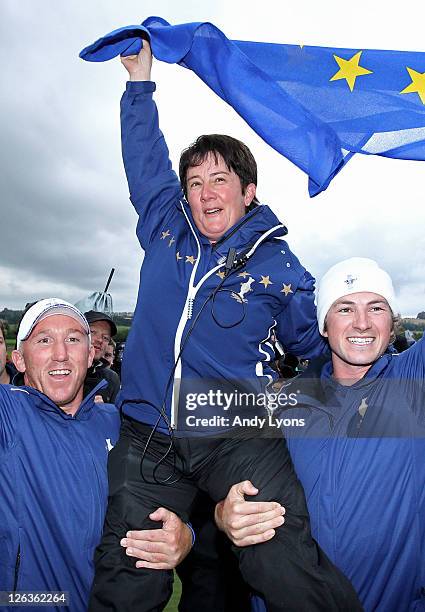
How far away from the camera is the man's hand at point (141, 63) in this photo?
3.20 metres

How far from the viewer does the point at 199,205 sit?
10.0 feet

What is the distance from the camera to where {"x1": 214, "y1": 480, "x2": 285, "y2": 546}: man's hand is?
225 cm

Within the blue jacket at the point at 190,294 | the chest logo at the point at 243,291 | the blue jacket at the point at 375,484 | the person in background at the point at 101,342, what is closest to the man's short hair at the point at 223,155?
the blue jacket at the point at 190,294

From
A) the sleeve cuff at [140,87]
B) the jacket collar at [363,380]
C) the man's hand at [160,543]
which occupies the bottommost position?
the man's hand at [160,543]

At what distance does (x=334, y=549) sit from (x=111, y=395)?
278cm

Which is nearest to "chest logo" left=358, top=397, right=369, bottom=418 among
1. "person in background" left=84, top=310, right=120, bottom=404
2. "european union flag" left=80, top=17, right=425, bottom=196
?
"european union flag" left=80, top=17, right=425, bottom=196

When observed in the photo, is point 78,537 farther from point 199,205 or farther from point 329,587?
point 199,205

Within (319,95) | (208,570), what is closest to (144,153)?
(319,95)

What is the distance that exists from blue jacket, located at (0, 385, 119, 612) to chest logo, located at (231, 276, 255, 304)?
1.01 meters

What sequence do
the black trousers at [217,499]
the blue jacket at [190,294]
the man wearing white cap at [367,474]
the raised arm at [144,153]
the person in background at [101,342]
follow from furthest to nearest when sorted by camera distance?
1. the person in background at [101,342]
2. the raised arm at [144,153]
3. the blue jacket at [190,294]
4. the man wearing white cap at [367,474]
5. the black trousers at [217,499]

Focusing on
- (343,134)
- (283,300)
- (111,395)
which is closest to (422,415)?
(283,300)

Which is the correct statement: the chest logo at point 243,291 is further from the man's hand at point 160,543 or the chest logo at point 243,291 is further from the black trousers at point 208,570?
the black trousers at point 208,570

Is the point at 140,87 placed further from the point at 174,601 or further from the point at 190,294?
the point at 174,601

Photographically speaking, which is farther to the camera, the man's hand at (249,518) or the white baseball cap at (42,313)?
the white baseball cap at (42,313)
